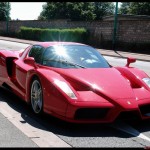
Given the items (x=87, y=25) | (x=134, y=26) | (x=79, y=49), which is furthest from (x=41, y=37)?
(x=79, y=49)

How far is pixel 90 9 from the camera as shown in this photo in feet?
262

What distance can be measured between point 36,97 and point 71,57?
964 millimetres

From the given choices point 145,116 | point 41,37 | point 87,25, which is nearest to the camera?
point 145,116

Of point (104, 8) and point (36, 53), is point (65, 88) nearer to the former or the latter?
point (36, 53)

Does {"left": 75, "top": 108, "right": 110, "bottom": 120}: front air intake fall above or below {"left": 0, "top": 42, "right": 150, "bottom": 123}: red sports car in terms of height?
below

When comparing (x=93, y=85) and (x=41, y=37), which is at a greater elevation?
(x=93, y=85)

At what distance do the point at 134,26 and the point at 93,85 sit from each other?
24099 mm

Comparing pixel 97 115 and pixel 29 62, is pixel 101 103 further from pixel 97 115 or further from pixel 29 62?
pixel 29 62

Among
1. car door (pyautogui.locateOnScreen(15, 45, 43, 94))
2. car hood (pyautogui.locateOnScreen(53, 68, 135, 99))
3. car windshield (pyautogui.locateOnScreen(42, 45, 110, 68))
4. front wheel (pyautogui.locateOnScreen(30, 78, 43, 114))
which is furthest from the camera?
car door (pyautogui.locateOnScreen(15, 45, 43, 94))

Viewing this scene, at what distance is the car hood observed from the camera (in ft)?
16.5

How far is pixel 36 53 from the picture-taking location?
6418 mm

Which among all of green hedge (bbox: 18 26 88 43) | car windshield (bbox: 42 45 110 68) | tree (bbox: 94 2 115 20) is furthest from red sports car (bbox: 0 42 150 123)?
tree (bbox: 94 2 115 20)

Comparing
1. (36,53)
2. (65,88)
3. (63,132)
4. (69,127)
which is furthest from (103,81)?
(36,53)

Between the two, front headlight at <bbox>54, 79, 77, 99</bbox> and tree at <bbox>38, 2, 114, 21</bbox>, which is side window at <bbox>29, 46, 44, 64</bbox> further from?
tree at <bbox>38, 2, 114, 21</bbox>
